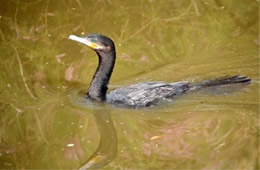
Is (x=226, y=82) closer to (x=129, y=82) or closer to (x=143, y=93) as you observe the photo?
(x=143, y=93)

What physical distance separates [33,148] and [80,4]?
6048 millimetres

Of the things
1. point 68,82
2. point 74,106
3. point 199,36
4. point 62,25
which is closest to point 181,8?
point 199,36

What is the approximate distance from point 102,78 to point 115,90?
0.30 m

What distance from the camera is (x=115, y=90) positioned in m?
9.68

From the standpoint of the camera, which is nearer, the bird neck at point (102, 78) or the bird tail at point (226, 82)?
the bird neck at point (102, 78)

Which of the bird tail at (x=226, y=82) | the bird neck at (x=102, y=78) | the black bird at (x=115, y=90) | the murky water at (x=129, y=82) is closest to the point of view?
the murky water at (x=129, y=82)

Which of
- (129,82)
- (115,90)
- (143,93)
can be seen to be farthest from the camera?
(129,82)

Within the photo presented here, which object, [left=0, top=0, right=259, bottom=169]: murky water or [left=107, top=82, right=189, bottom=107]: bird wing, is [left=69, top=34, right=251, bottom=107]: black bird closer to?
[left=107, top=82, right=189, bottom=107]: bird wing

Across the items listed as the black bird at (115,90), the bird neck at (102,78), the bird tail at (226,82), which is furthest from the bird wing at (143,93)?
the bird tail at (226,82)

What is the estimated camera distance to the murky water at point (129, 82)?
319 inches

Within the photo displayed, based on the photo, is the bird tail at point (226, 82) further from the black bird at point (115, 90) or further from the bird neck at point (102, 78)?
the bird neck at point (102, 78)

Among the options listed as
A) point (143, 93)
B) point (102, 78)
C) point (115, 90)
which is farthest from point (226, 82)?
point (102, 78)

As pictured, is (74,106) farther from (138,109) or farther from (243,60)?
(243,60)

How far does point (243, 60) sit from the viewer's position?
11219 mm
